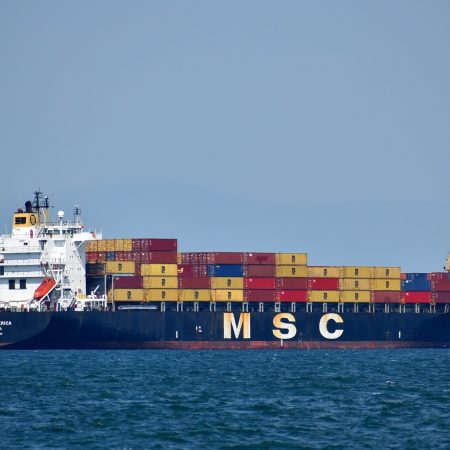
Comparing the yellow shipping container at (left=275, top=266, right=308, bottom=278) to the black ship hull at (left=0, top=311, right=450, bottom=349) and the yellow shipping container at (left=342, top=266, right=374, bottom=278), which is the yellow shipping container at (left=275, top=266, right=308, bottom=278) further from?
the yellow shipping container at (left=342, top=266, right=374, bottom=278)

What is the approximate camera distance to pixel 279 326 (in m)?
103

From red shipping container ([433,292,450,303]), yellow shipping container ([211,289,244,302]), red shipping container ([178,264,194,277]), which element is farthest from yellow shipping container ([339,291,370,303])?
red shipping container ([178,264,194,277])

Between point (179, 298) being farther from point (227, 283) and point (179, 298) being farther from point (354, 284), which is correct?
point (354, 284)

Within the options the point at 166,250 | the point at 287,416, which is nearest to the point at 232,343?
the point at 166,250

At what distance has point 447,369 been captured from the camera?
265 feet

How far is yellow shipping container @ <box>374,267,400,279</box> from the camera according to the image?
348 ft

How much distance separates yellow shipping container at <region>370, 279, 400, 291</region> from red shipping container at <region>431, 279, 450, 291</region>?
357 cm

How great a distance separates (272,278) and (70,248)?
17.7 metres

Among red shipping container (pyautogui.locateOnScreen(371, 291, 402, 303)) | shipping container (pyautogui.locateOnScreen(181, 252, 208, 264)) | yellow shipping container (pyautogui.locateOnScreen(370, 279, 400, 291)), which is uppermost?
shipping container (pyautogui.locateOnScreen(181, 252, 208, 264))

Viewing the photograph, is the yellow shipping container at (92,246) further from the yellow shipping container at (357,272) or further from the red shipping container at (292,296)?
the yellow shipping container at (357,272)

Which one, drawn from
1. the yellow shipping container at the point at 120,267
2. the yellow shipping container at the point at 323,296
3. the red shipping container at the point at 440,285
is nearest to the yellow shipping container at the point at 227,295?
the yellow shipping container at the point at 323,296

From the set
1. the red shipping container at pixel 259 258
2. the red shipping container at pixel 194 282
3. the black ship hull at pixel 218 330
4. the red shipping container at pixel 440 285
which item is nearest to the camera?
the black ship hull at pixel 218 330

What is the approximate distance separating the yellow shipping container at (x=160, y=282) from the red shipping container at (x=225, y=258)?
3664 millimetres

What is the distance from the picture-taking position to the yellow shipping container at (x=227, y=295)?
10031cm
